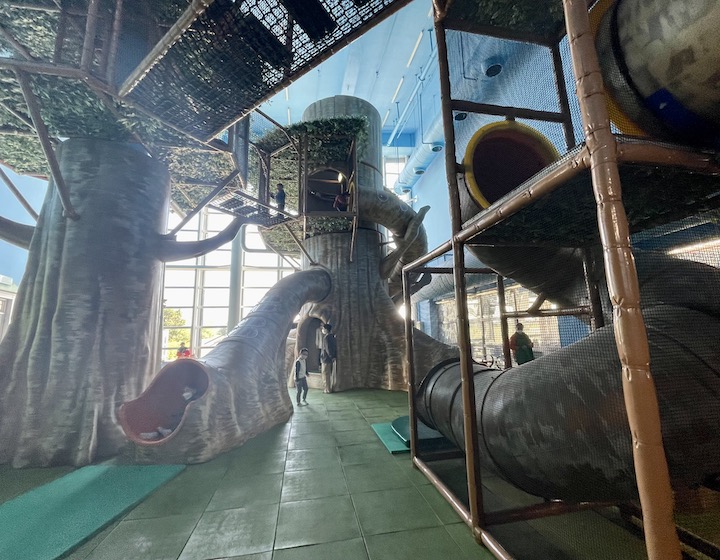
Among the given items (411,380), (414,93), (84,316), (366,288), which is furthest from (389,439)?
(414,93)

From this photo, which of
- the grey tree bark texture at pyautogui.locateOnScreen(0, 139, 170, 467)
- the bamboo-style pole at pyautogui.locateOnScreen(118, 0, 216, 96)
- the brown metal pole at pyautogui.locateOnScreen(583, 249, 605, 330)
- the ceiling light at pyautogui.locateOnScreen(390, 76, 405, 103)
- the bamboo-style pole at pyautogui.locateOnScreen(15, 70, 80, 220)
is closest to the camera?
the bamboo-style pole at pyautogui.locateOnScreen(118, 0, 216, 96)

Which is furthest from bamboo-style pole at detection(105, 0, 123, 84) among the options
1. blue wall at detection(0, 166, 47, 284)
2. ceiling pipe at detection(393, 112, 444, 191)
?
ceiling pipe at detection(393, 112, 444, 191)

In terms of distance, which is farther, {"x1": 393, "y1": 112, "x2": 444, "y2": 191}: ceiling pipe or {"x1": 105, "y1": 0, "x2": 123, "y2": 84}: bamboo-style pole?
{"x1": 393, "y1": 112, "x2": 444, "y2": 191}: ceiling pipe

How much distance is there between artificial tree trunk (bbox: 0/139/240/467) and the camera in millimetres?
3637

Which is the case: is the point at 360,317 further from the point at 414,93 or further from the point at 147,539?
the point at 414,93

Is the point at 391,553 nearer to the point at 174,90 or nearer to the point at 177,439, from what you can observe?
the point at 177,439

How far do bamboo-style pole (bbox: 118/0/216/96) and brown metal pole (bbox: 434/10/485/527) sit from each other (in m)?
1.88

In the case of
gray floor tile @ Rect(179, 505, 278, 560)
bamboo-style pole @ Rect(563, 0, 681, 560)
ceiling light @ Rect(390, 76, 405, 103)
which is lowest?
gray floor tile @ Rect(179, 505, 278, 560)

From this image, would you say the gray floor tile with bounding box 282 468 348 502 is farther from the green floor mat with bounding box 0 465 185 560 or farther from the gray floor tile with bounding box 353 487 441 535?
the green floor mat with bounding box 0 465 185 560

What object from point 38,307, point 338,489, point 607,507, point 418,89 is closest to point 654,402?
point 607,507

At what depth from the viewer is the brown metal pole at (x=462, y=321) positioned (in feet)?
7.30

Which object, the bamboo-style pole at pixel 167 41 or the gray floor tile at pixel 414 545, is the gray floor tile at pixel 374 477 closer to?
the gray floor tile at pixel 414 545

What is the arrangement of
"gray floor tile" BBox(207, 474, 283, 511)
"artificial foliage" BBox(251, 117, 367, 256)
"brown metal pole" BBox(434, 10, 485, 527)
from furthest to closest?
"artificial foliage" BBox(251, 117, 367, 256)
"gray floor tile" BBox(207, 474, 283, 511)
"brown metal pole" BBox(434, 10, 485, 527)

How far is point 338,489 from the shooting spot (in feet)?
9.76
